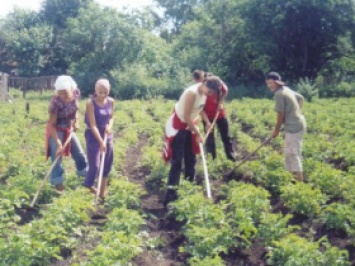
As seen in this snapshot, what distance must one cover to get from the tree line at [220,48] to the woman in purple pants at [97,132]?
748 inches

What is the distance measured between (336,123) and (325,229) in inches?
330

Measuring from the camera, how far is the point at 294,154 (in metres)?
8.38

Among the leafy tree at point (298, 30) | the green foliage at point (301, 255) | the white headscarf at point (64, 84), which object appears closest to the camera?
the green foliage at point (301, 255)

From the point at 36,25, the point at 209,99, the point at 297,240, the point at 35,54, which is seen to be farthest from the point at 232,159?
the point at 36,25

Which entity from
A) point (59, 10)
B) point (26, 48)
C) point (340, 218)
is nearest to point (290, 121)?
point (340, 218)

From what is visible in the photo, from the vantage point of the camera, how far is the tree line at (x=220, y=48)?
30344 millimetres

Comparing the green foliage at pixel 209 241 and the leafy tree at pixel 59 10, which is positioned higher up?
the leafy tree at pixel 59 10

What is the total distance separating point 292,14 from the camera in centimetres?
3031

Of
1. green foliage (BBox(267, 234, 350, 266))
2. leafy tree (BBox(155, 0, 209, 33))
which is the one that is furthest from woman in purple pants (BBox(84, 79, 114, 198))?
leafy tree (BBox(155, 0, 209, 33))

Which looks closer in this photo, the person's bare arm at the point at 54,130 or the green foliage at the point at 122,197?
the green foliage at the point at 122,197

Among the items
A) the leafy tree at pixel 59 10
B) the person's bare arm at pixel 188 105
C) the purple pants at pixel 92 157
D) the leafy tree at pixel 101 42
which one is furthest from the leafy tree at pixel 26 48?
the person's bare arm at pixel 188 105

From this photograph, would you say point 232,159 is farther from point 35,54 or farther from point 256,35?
point 35,54

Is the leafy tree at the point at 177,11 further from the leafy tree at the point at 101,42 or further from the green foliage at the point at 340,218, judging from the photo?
the green foliage at the point at 340,218

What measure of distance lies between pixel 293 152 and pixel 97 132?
10.0ft
